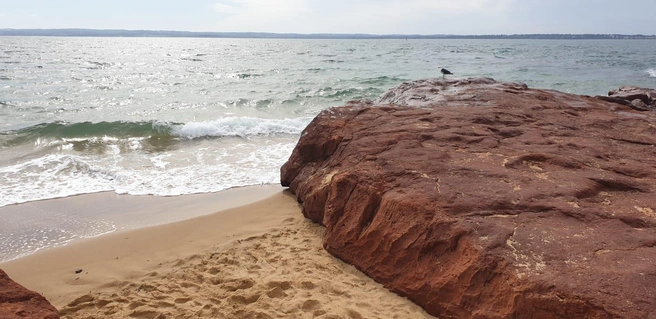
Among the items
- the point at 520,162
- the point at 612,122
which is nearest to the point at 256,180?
the point at 520,162

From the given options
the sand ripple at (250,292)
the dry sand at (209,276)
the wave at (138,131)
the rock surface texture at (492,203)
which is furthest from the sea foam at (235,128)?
the sand ripple at (250,292)

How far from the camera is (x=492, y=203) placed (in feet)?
10.9

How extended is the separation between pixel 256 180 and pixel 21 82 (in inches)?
642

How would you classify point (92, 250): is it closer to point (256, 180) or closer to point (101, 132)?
point (256, 180)

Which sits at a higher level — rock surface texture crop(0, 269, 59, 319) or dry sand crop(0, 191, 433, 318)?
rock surface texture crop(0, 269, 59, 319)

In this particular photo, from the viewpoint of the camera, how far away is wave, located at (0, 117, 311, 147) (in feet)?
31.2

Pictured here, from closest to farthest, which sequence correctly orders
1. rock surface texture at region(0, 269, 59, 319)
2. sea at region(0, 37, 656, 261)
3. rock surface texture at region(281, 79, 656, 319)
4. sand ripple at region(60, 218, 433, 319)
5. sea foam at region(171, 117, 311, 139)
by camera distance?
1. rock surface texture at region(0, 269, 59, 319)
2. rock surface texture at region(281, 79, 656, 319)
3. sand ripple at region(60, 218, 433, 319)
4. sea at region(0, 37, 656, 261)
5. sea foam at region(171, 117, 311, 139)

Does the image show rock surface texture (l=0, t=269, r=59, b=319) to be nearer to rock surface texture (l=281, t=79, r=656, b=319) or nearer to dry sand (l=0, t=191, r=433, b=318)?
dry sand (l=0, t=191, r=433, b=318)

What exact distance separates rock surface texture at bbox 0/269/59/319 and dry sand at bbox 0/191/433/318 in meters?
0.74

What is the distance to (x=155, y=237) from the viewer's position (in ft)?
15.0

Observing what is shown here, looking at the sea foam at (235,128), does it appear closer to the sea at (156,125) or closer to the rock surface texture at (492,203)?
the sea at (156,125)

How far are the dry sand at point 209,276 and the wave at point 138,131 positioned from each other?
5272 millimetres

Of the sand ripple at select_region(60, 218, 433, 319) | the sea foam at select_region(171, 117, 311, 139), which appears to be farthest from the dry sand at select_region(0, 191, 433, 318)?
the sea foam at select_region(171, 117, 311, 139)

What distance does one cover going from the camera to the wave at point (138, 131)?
9507 millimetres
